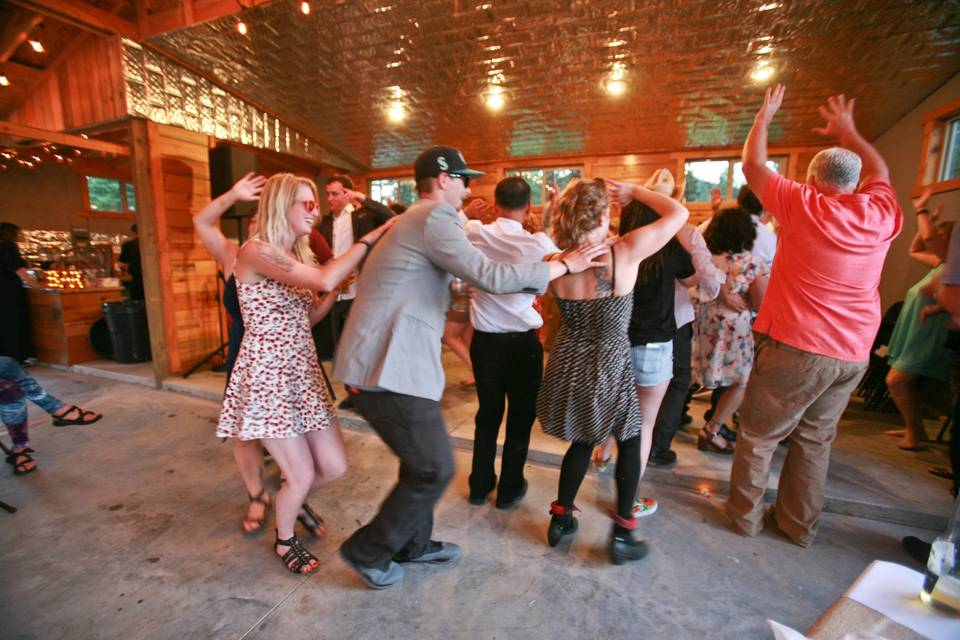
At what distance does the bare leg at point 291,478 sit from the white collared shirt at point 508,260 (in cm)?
104

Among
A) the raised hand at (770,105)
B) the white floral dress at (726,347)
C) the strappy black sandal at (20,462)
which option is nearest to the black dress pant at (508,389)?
the white floral dress at (726,347)

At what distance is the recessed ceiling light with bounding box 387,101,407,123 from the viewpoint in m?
5.30

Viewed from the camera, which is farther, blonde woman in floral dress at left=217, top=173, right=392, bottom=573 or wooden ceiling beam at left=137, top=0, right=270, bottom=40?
wooden ceiling beam at left=137, top=0, right=270, bottom=40

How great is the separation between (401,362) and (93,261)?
26.2 feet

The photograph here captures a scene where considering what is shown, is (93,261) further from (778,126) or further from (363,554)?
(778,126)

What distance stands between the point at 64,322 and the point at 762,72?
8.25 metres

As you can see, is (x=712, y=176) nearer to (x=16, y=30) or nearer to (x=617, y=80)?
(x=617, y=80)

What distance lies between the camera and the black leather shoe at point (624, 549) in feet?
6.62

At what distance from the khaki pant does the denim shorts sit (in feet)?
1.40

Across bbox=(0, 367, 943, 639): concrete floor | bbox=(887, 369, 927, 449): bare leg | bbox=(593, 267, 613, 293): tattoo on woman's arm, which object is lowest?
bbox=(0, 367, 943, 639): concrete floor

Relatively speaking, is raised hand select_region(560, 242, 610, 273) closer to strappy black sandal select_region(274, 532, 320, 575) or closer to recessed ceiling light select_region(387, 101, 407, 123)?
strappy black sandal select_region(274, 532, 320, 575)

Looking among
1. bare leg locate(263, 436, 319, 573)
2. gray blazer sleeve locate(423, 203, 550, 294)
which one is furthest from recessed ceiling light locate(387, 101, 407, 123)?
bare leg locate(263, 436, 319, 573)

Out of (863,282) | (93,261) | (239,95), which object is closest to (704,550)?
(863,282)

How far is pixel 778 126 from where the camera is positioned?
525cm
